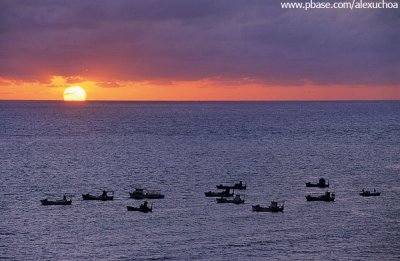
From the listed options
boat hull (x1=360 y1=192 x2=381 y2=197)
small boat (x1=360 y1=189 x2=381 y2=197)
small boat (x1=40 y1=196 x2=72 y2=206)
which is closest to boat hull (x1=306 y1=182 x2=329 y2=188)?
small boat (x1=360 y1=189 x2=381 y2=197)

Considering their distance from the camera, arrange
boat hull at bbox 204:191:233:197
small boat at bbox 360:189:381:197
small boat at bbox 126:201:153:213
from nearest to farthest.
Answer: small boat at bbox 126:201:153:213
boat hull at bbox 204:191:233:197
small boat at bbox 360:189:381:197

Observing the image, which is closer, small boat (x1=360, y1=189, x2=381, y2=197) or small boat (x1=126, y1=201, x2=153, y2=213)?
small boat (x1=126, y1=201, x2=153, y2=213)

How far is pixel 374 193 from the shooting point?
108438mm

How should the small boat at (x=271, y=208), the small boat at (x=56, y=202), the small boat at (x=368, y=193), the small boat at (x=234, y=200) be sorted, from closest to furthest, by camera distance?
the small boat at (x=271, y=208) → the small boat at (x=56, y=202) → the small boat at (x=234, y=200) → the small boat at (x=368, y=193)

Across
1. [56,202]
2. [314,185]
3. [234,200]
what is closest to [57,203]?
[56,202]

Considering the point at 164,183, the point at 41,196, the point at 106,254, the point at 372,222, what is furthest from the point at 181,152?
the point at 106,254

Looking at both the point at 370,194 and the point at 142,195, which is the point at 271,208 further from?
the point at 370,194

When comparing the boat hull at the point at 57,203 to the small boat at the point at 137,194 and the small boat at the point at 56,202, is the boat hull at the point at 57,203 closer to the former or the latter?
the small boat at the point at 56,202

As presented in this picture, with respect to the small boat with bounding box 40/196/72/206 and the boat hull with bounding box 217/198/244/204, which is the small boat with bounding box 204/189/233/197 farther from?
the small boat with bounding box 40/196/72/206

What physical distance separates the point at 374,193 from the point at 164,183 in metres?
38.9

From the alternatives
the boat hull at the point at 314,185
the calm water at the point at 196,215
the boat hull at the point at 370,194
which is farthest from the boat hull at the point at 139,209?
the boat hull at the point at 370,194

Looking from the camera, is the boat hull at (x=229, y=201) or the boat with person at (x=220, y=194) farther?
the boat with person at (x=220, y=194)

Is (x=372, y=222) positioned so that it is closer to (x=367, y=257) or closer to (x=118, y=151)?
(x=367, y=257)

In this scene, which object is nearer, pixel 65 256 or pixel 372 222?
pixel 65 256
